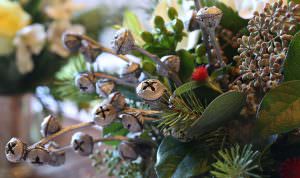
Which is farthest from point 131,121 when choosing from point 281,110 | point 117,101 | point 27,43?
point 27,43

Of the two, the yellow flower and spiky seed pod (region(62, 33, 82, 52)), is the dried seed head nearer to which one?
spiky seed pod (region(62, 33, 82, 52))

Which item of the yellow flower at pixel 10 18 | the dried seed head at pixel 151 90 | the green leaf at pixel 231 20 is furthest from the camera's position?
the yellow flower at pixel 10 18

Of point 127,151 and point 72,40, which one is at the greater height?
point 72,40

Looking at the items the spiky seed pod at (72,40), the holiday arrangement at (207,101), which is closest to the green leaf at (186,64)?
the holiday arrangement at (207,101)

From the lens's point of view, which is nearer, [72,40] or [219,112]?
[219,112]

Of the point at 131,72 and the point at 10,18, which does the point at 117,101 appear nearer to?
the point at 131,72

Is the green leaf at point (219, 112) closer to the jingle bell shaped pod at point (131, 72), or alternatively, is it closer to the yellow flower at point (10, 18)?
the jingle bell shaped pod at point (131, 72)

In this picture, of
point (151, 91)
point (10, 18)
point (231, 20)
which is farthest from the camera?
point (10, 18)
